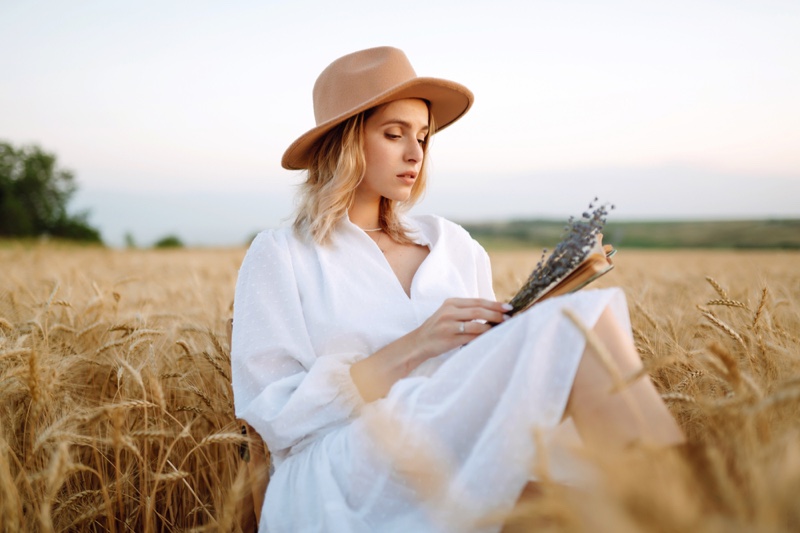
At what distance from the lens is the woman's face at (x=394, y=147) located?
2.10 metres

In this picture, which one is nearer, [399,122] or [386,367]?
[386,367]

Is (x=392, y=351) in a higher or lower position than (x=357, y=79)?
lower

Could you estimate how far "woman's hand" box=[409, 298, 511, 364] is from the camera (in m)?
1.55

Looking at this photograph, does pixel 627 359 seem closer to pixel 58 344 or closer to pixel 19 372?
pixel 19 372

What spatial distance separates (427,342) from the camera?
160 cm

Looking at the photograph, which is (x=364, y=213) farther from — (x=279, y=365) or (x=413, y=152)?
(x=279, y=365)

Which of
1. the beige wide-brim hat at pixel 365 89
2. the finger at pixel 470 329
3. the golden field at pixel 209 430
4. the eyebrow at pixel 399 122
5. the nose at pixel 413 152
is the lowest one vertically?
the golden field at pixel 209 430

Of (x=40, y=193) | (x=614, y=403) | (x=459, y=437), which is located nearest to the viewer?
(x=614, y=403)

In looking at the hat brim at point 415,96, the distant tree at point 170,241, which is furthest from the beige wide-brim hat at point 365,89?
the distant tree at point 170,241

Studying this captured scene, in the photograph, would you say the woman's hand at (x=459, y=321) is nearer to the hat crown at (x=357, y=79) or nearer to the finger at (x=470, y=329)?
the finger at (x=470, y=329)

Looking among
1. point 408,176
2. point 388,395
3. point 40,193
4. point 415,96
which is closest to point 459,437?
point 388,395

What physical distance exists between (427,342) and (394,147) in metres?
0.81

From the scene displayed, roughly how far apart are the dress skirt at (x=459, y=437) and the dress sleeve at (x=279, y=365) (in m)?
0.14

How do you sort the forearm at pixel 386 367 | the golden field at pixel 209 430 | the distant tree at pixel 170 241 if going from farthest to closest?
the distant tree at pixel 170 241 < the forearm at pixel 386 367 < the golden field at pixel 209 430
